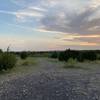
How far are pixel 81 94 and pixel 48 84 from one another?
10.1ft

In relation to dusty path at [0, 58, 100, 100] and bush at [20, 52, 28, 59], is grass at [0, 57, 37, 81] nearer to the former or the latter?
dusty path at [0, 58, 100, 100]

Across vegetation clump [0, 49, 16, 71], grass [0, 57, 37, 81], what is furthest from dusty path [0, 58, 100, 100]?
vegetation clump [0, 49, 16, 71]

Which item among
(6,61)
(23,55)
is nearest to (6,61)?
(6,61)

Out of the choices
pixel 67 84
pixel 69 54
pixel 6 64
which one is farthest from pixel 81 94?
pixel 69 54

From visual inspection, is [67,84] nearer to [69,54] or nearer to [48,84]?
[48,84]

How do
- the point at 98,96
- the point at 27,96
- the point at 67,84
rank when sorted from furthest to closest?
the point at 67,84 < the point at 27,96 < the point at 98,96

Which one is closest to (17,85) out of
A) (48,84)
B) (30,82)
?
(30,82)

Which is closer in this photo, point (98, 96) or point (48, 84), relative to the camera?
point (98, 96)

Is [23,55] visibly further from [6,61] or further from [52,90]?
[52,90]

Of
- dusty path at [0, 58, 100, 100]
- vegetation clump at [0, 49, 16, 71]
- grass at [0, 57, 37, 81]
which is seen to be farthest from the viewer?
vegetation clump at [0, 49, 16, 71]

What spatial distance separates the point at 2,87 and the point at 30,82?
1808 millimetres

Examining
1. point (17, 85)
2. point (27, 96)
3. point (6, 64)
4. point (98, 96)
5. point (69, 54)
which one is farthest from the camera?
point (69, 54)

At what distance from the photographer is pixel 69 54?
48000 millimetres

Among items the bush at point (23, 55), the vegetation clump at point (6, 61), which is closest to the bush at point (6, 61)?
the vegetation clump at point (6, 61)
